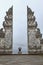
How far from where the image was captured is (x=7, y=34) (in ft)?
34.1

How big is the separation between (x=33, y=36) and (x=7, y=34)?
4.72 feet

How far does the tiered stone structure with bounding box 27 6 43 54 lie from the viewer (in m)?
10.1

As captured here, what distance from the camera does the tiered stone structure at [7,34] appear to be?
1013cm

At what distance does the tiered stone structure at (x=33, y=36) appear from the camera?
1009 centimetres

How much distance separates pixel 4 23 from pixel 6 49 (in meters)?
1.56

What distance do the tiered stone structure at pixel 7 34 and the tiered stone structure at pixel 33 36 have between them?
3.28 feet

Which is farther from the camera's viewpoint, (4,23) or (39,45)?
(4,23)

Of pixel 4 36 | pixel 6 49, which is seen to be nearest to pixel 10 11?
pixel 4 36

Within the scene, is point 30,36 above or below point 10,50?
above

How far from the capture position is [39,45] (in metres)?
10.1

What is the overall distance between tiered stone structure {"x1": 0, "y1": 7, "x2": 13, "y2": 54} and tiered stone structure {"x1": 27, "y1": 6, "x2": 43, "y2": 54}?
3.28ft

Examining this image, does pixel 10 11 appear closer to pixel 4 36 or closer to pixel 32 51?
pixel 4 36

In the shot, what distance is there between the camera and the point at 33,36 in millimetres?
10438

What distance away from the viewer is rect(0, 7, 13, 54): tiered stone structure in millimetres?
10133
